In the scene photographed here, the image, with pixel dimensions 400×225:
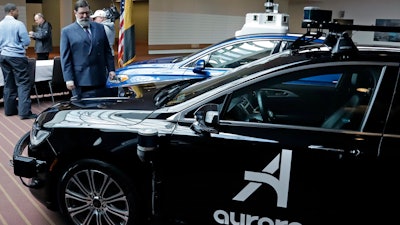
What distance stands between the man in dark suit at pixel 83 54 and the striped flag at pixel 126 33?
2.29 m

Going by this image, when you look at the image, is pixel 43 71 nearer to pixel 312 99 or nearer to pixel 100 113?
pixel 100 113

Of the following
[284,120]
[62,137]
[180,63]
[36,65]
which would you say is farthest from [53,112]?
[36,65]

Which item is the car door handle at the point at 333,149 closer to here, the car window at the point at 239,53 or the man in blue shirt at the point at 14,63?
the car window at the point at 239,53

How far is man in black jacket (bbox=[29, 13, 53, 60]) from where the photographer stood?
8.02m

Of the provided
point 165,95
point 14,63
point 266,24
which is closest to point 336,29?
point 165,95

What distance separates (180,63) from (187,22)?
1047 centimetres

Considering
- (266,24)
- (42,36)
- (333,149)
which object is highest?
(266,24)

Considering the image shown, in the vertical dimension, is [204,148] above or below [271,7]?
below

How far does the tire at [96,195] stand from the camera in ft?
8.43

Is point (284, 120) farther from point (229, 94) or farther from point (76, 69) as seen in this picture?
point (76, 69)

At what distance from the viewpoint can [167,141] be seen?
2.40 m

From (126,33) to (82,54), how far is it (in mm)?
2561

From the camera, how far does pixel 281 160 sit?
2193mm

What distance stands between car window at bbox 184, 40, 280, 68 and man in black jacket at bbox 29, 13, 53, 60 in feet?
14.3
